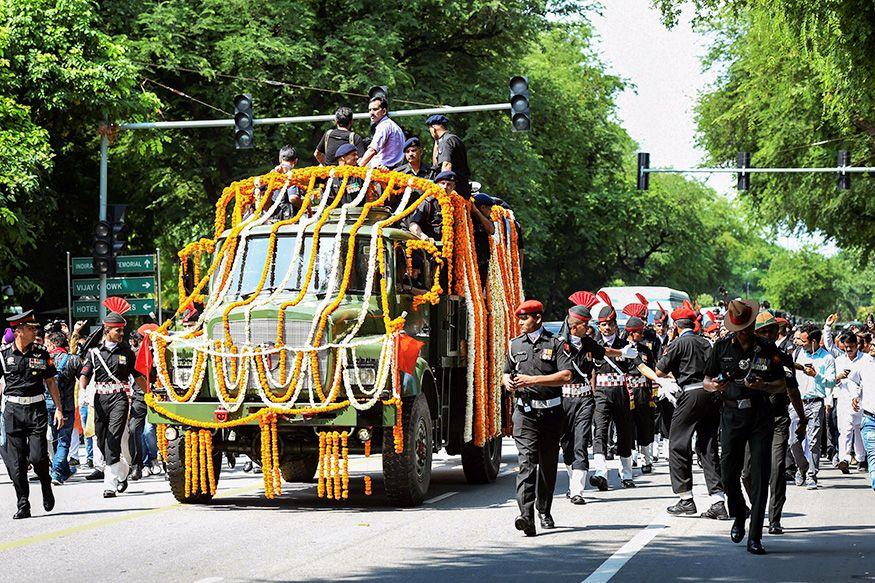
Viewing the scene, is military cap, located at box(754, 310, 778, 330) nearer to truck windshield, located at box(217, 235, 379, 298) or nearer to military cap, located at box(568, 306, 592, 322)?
military cap, located at box(568, 306, 592, 322)

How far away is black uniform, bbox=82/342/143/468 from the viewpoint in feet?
53.1

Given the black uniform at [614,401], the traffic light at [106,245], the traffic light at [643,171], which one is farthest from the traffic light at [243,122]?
the traffic light at [643,171]

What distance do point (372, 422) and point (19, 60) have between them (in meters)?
18.1

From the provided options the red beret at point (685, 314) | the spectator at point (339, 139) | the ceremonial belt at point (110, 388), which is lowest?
the ceremonial belt at point (110, 388)

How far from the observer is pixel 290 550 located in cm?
1146

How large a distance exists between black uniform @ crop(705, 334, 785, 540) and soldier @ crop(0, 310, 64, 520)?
616cm

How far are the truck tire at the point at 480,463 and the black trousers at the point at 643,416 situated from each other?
1.71 meters

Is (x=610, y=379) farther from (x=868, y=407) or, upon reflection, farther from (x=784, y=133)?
(x=784, y=133)

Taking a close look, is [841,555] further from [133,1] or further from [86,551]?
[133,1]

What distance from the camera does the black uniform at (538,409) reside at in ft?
41.1

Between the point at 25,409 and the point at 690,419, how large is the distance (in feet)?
19.7

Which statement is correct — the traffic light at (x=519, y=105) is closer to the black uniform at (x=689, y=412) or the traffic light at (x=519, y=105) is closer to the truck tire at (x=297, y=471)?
the truck tire at (x=297, y=471)

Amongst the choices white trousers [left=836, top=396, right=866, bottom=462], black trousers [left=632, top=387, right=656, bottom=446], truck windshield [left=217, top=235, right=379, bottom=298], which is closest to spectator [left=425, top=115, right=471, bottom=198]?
truck windshield [left=217, top=235, right=379, bottom=298]

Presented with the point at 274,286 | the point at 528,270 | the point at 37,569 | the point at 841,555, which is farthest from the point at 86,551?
the point at 528,270
